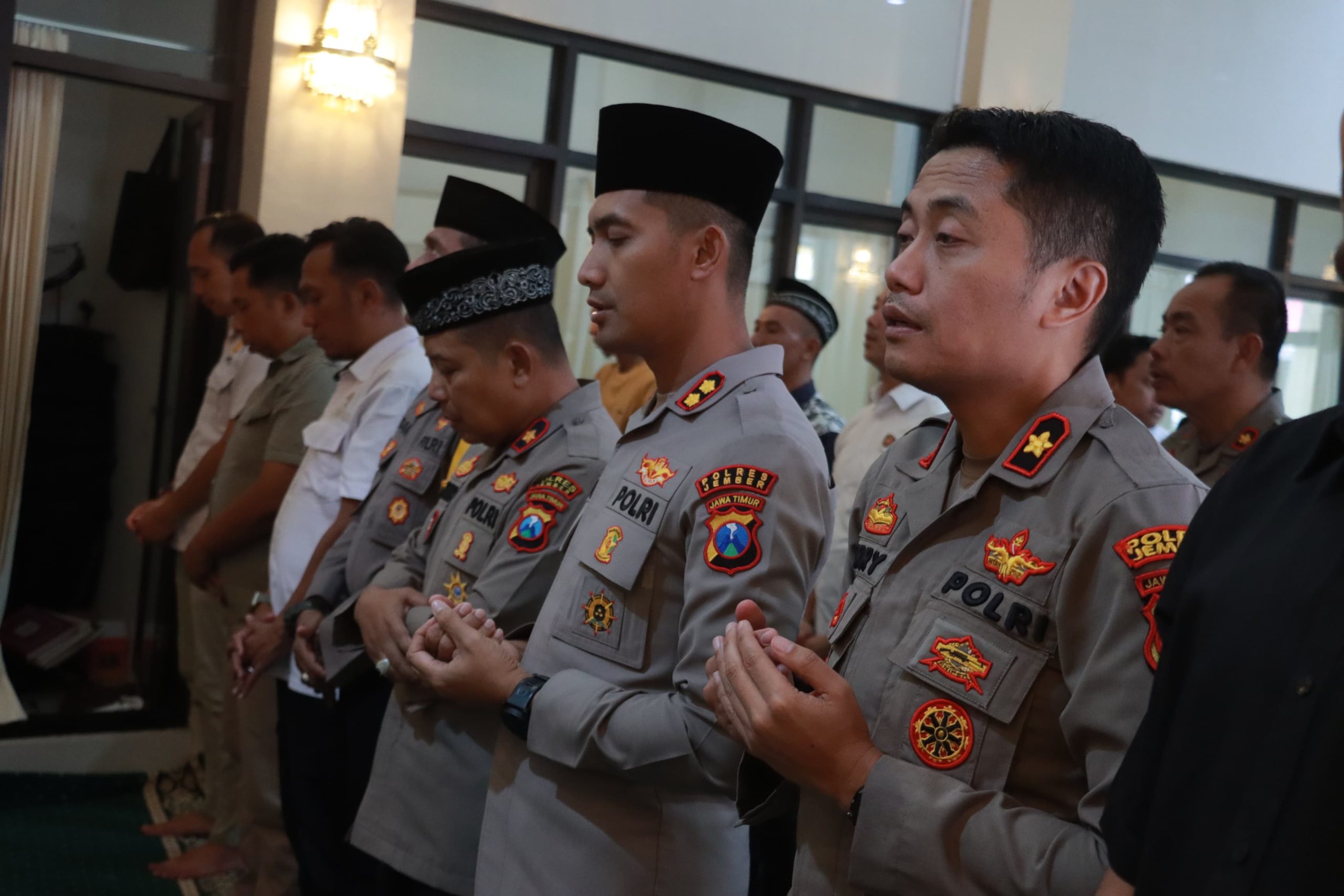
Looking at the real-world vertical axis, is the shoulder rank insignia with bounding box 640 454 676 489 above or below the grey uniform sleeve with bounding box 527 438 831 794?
above

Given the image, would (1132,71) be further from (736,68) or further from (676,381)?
(676,381)

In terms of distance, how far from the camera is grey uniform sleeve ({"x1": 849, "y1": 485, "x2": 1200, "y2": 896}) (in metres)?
0.98

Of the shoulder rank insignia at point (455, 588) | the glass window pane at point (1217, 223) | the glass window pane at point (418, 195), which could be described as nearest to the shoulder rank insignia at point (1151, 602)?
the shoulder rank insignia at point (455, 588)

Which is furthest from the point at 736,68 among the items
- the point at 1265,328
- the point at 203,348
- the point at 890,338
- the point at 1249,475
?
the point at 1249,475

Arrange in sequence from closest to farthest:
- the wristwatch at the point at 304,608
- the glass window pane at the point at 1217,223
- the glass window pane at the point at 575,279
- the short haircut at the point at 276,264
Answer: the wristwatch at the point at 304,608 < the short haircut at the point at 276,264 < the glass window pane at the point at 575,279 < the glass window pane at the point at 1217,223

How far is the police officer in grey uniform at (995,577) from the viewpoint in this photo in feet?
3.30

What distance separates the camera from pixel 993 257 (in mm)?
1164

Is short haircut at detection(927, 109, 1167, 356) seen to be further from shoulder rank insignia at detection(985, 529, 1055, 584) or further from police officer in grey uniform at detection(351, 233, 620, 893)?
police officer in grey uniform at detection(351, 233, 620, 893)

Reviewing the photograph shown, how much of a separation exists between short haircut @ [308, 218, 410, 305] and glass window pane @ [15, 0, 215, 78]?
61.3 inches

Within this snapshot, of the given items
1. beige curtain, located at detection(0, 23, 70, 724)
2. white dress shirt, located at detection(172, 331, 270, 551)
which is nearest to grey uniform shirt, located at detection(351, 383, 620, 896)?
white dress shirt, located at detection(172, 331, 270, 551)

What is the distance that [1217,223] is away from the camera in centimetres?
636

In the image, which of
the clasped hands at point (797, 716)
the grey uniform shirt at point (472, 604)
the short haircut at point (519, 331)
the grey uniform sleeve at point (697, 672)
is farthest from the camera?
the short haircut at point (519, 331)

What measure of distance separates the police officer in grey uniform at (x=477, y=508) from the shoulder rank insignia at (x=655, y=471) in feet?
0.55

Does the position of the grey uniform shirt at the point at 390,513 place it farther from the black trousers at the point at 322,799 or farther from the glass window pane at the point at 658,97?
the glass window pane at the point at 658,97
